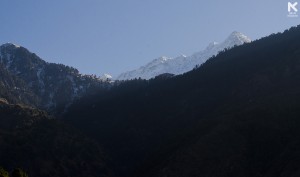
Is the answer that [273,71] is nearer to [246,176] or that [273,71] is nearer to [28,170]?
[246,176]

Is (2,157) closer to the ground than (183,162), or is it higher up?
higher up

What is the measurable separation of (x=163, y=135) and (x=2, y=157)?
58.6 m

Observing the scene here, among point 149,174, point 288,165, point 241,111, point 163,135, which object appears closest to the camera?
point 288,165

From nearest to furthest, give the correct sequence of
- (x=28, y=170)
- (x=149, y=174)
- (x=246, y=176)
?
(x=246, y=176) < (x=149, y=174) < (x=28, y=170)

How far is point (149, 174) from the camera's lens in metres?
143

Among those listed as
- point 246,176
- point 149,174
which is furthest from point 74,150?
point 246,176

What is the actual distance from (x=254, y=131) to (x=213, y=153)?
14.4m

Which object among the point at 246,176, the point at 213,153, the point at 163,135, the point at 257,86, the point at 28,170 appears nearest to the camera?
the point at 246,176

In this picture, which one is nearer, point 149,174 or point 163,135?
point 149,174

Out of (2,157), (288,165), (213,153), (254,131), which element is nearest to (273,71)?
(254,131)

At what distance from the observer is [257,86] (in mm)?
186250

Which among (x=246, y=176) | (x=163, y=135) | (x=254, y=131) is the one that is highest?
(x=163, y=135)

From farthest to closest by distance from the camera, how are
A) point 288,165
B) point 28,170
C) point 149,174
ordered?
point 28,170, point 149,174, point 288,165

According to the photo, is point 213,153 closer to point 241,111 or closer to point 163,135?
point 241,111
